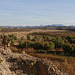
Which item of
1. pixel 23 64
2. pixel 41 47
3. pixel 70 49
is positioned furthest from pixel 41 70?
pixel 41 47

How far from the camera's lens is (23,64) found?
8922 mm

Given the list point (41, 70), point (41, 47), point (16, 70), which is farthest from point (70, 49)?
point (16, 70)

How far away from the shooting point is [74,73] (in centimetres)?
966

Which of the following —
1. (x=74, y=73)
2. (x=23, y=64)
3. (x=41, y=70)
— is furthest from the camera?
(x=74, y=73)

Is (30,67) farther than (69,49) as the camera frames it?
No

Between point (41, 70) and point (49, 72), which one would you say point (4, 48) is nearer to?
point (41, 70)

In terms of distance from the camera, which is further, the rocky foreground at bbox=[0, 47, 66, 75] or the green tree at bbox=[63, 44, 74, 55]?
the green tree at bbox=[63, 44, 74, 55]

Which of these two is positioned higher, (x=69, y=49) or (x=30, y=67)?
(x=30, y=67)

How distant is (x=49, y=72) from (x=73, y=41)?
21.8 meters

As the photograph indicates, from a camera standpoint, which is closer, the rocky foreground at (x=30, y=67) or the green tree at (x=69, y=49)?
the rocky foreground at (x=30, y=67)

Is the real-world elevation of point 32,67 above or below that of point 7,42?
below

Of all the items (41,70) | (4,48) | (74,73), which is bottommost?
(74,73)

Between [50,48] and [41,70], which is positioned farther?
[50,48]

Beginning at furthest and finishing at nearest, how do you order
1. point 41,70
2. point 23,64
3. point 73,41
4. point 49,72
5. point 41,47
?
point 73,41 → point 41,47 → point 23,64 → point 41,70 → point 49,72
